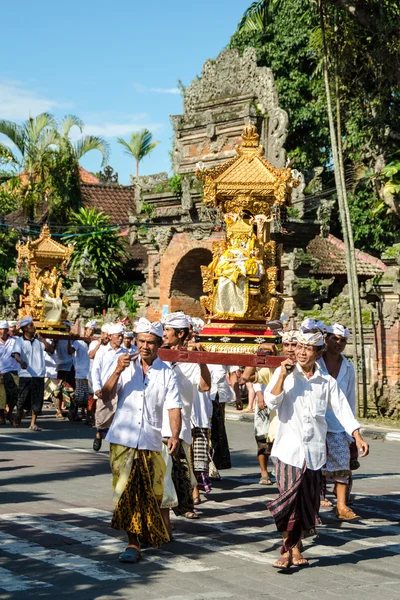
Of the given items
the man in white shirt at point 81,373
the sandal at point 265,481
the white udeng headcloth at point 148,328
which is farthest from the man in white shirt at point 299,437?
the man in white shirt at point 81,373

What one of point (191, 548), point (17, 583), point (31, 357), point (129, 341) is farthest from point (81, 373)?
point (17, 583)

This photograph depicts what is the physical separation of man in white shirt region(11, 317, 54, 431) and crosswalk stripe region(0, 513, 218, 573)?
8.65 meters

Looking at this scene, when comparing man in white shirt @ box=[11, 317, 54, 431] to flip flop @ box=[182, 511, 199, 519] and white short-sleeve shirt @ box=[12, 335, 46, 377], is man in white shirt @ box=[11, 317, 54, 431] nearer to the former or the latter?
white short-sleeve shirt @ box=[12, 335, 46, 377]

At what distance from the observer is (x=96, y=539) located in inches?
343

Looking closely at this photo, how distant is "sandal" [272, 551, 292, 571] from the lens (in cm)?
776

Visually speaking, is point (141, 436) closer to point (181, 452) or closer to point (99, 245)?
point (181, 452)

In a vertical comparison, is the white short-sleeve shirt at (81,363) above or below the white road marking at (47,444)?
above

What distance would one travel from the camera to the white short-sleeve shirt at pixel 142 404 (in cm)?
816

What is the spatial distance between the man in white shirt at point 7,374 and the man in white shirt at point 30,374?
0.24m

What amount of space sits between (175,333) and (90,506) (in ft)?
6.56

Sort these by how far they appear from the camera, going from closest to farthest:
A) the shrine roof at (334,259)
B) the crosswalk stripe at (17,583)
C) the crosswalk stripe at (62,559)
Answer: the crosswalk stripe at (17,583)
the crosswalk stripe at (62,559)
the shrine roof at (334,259)

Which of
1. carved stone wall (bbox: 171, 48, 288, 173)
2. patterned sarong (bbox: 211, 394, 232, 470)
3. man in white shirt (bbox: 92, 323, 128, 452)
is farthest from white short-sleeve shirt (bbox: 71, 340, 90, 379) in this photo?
carved stone wall (bbox: 171, 48, 288, 173)

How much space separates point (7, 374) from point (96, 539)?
10982mm

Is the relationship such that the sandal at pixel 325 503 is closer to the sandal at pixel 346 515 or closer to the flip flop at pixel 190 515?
the sandal at pixel 346 515
